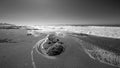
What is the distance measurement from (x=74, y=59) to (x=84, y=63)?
81 centimetres

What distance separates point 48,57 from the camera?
5.50m

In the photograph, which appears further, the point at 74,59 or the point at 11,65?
the point at 74,59

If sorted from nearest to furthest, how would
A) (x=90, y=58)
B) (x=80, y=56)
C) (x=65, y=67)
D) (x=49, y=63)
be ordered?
(x=65, y=67) → (x=49, y=63) → (x=90, y=58) → (x=80, y=56)

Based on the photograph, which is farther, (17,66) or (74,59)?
(74,59)

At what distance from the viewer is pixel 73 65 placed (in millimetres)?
4695

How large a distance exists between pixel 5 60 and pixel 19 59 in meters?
1.02

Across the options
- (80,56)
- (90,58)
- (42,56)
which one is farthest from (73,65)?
(42,56)

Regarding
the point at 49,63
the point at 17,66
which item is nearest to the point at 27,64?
the point at 17,66

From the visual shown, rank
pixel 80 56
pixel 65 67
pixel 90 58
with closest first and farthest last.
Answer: pixel 65 67 → pixel 90 58 → pixel 80 56

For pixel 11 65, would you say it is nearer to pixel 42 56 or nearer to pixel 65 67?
pixel 42 56

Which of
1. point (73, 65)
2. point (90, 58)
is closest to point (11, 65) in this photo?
point (73, 65)

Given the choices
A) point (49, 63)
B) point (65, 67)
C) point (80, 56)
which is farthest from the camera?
point (80, 56)

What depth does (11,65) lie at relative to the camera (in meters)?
4.67

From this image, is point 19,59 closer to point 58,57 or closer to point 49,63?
point 49,63
